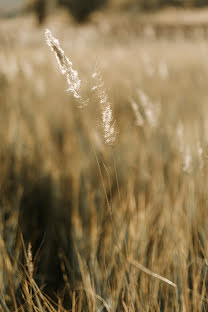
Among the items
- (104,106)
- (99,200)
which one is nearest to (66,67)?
(104,106)

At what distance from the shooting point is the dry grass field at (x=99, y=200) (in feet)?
1.48

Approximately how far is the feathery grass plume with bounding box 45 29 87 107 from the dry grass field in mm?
13

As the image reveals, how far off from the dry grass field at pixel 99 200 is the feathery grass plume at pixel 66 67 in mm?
13

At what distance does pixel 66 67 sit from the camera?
13.2 inches

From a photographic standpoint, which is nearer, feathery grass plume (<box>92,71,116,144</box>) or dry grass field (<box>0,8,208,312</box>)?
feathery grass plume (<box>92,71,116,144</box>)

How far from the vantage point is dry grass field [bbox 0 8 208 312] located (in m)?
0.45

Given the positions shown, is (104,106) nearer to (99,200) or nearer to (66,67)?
(66,67)

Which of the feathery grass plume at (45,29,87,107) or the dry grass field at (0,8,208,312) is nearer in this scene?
the feathery grass plume at (45,29,87,107)

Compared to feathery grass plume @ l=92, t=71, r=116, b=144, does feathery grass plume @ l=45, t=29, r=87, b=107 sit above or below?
above

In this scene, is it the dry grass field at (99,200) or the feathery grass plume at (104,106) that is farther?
the dry grass field at (99,200)

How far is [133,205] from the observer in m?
0.72

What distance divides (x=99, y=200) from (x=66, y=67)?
1.67 feet

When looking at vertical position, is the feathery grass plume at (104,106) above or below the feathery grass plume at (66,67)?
below

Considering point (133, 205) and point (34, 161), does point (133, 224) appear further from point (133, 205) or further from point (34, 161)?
point (34, 161)
